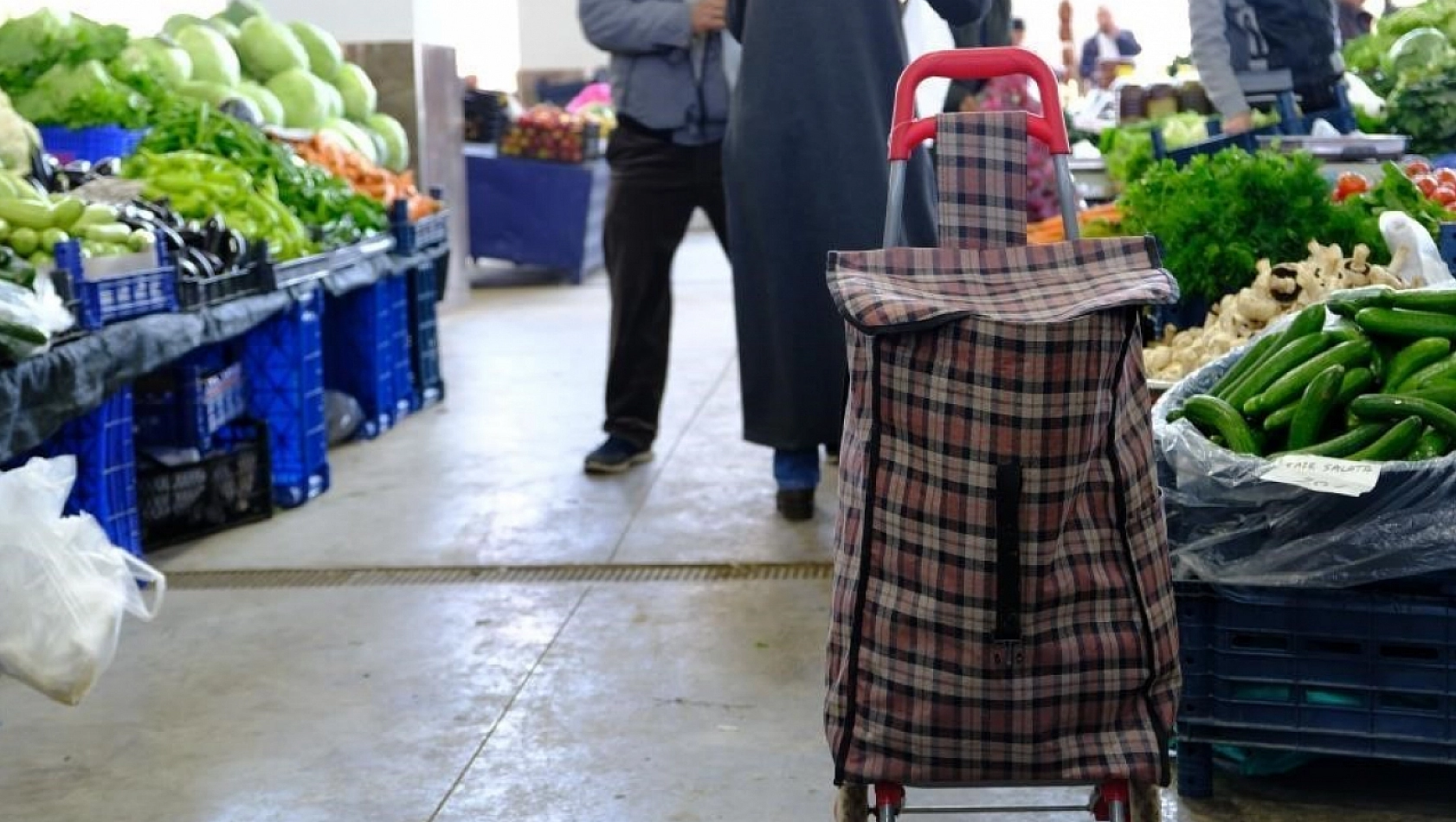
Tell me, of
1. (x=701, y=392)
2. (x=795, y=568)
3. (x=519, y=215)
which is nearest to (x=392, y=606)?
(x=795, y=568)

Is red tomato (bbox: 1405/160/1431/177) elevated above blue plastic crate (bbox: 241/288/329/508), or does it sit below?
above

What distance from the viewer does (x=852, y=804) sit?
2.73 metres

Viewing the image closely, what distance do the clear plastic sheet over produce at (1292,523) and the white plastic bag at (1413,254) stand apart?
3.68 feet

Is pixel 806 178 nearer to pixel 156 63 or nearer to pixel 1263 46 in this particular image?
pixel 1263 46

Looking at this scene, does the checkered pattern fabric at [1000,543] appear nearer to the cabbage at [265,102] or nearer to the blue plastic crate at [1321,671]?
the blue plastic crate at [1321,671]

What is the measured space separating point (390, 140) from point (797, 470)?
4.79 metres

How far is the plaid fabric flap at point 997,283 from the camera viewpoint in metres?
2.46

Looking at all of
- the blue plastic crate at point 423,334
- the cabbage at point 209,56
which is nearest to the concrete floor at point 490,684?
the blue plastic crate at point 423,334

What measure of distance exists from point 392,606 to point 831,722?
7.96 feet

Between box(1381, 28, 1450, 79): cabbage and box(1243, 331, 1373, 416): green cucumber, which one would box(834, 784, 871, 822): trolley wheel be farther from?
box(1381, 28, 1450, 79): cabbage

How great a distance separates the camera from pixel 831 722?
2.59 meters

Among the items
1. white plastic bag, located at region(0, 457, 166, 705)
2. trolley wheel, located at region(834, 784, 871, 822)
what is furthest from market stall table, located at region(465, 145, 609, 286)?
trolley wheel, located at region(834, 784, 871, 822)

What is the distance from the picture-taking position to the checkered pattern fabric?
2461mm

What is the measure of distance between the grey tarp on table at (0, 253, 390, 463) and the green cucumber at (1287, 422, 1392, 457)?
2.82 metres
